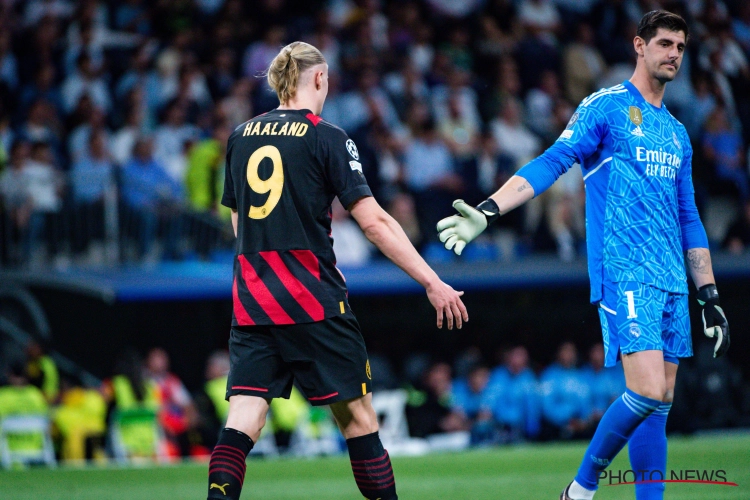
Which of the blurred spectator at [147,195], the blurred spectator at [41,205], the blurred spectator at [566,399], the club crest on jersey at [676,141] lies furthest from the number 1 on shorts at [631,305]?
the blurred spectator at [566,399]

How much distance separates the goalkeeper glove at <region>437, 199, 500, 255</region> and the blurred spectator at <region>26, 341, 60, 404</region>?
9.48 m

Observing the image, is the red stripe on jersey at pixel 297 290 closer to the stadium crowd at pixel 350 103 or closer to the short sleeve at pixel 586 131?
the short sleeve at pixel 586 131

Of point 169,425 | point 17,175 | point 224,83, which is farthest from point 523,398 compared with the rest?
point 17,175

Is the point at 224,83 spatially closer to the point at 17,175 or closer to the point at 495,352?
the point at 17,175

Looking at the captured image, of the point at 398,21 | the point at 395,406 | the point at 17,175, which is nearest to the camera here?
the point at 17,175

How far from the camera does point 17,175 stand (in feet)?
42.3

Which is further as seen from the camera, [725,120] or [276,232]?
[725,120]

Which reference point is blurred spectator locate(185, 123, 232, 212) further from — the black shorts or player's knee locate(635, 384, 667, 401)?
player's knee locate(635, 384, 667, 401)

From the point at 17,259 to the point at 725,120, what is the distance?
935 centimetres

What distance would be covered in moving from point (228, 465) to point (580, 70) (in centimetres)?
1281

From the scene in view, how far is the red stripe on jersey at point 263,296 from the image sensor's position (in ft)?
15.7

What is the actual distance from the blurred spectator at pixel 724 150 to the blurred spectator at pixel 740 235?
0.36 meters

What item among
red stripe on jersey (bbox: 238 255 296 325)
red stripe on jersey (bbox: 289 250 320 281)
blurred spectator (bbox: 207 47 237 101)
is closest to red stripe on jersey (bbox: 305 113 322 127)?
red stripe on jersey (bbox: 289 250 320 281)

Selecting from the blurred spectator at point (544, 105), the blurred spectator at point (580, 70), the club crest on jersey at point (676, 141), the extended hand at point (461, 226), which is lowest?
the extended hand at point (461, 226)
